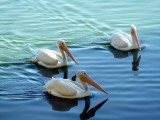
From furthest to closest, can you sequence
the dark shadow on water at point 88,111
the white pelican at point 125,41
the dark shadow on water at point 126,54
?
the white pelican at point 125,41 < the dark shadow on water at point 126,54 < the dark shadow on water at point 88,111

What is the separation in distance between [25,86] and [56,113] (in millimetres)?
1297

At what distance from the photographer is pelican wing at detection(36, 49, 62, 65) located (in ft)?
38.3

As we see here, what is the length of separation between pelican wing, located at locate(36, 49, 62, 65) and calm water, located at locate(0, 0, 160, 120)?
210 mm

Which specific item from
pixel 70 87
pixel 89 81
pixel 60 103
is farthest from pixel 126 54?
pixel 60 103

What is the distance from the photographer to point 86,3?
17.0m

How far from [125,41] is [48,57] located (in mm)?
2231

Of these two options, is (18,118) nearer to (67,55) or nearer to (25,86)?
(25,86)

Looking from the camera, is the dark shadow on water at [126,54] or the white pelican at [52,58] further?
the dark shadow on water at [126,54]

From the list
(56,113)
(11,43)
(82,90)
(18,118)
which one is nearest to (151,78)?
(82,90)

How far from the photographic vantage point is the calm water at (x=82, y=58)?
31.4 ft

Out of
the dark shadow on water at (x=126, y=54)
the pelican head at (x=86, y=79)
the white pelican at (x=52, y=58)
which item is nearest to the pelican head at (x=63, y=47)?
the white pelican at (x=52, y=58)

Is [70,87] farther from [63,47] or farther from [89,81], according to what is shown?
[63,47]

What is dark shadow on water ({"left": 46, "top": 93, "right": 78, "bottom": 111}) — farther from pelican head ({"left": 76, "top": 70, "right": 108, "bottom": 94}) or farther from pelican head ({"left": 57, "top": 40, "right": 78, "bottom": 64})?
pelican head ({"left": 57, "top": 40, "right": 78, "bottom": 64})

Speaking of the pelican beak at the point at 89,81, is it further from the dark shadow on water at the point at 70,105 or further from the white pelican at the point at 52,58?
the white pelican at the point at 52,58
